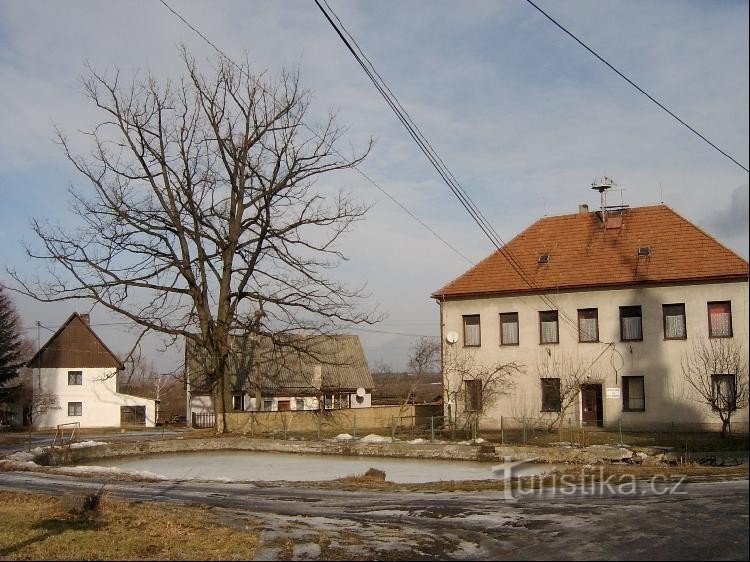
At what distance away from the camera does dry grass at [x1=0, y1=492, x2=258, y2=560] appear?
31.3 feet

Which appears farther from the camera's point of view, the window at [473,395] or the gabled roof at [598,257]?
the window at [473,395]

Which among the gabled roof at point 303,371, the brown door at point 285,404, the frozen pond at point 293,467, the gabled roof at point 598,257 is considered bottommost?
the frozen pond at point 293,467

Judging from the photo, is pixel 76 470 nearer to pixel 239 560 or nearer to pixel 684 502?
pixel 239 560

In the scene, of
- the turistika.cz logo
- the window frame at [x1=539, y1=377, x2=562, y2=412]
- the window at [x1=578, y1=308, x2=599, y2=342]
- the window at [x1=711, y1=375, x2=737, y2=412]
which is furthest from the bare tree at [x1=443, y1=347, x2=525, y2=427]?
the turistika.cz logo

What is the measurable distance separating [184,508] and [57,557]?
462cm

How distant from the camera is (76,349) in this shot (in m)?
58.0

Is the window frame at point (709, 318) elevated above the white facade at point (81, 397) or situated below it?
above

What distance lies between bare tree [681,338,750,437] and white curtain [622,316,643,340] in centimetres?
217

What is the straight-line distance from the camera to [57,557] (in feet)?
30.8

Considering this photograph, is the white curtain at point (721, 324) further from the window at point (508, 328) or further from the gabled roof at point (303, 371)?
the gabled roof at point (303, 371)

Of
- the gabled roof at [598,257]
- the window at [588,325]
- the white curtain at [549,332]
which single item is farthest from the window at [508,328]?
the window at [588,325]

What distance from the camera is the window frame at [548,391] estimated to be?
34.2m

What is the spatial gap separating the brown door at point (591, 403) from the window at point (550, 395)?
1094 millimetres

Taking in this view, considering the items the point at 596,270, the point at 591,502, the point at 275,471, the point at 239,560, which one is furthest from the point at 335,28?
the point at 596,270
